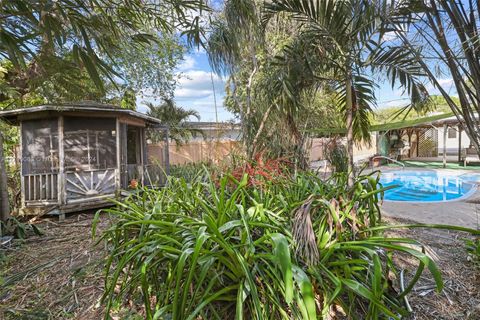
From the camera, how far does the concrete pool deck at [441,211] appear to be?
15.7 feet

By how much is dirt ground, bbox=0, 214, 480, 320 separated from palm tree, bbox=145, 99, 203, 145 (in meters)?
8.82

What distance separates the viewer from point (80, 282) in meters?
2.50

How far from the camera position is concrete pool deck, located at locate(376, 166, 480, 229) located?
188 inches

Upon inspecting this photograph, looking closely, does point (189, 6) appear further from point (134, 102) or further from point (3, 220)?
point (134, 102)

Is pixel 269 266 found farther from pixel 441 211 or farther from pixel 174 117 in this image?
pixel 174 117

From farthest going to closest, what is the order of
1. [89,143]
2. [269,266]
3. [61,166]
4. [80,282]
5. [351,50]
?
[89,143] < [61,166] < [351,50] < [80,282] < [269,266]

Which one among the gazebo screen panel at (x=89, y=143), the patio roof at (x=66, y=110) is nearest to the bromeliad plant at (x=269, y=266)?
the patio roof at (x=66, y=110)

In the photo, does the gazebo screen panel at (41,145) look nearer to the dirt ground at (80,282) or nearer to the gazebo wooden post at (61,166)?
the gazebo wooden post at (61,166)

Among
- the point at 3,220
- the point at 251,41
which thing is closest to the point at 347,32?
the point at 251,41

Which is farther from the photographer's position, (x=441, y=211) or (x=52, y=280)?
(x=441, y=211)

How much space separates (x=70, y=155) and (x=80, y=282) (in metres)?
5.94

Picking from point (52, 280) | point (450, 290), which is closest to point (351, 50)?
point (450, 290)

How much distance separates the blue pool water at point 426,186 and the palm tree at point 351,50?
3982 millimetres

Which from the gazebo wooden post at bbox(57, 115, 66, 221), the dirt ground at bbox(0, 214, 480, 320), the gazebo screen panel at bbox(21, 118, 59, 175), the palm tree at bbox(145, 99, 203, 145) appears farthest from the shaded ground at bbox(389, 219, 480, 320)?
the palm tree at bbox(145, 99, 203, 145)
